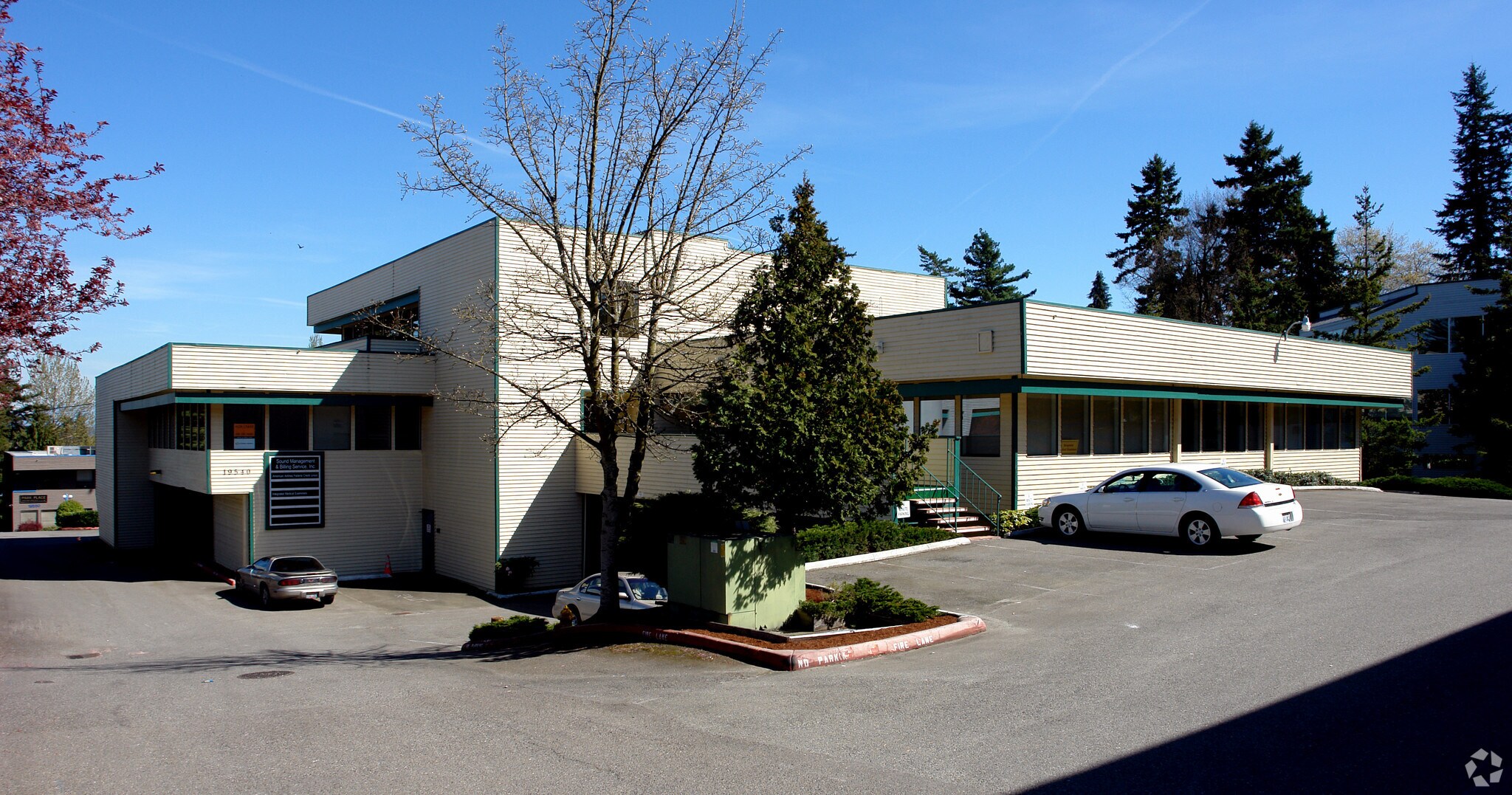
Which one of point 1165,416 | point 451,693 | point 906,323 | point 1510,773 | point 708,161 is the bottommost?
point 451,693

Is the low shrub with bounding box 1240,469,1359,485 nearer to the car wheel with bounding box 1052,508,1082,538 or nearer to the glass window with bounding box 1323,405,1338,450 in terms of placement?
the glass window with bounding box 1323,405,1338,450

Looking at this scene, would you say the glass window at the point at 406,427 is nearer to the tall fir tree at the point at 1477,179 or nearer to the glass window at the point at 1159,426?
the glass window at the point at 1159,426

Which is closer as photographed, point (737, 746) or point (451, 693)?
point (737, 746)

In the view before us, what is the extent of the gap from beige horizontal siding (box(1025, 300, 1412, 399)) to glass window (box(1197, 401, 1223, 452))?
1.00 metres

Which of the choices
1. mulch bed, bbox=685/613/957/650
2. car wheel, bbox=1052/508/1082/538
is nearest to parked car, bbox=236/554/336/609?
mulch bed, bbox=685/613/957/650

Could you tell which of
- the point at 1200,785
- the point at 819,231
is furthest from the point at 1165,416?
the point at 1200,785

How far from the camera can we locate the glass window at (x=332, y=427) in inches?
1107

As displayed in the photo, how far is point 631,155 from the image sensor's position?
43.5 ft

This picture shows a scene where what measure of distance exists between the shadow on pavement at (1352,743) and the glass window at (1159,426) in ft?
53.5

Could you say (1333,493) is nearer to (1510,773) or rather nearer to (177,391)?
(1510,773)

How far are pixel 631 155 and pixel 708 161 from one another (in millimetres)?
1077

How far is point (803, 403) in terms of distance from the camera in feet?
38.5

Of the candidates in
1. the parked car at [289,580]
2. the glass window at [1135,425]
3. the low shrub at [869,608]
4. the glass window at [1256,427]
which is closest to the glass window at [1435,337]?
the glass window at [1256,427]

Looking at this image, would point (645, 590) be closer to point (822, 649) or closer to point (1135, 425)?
point (822, 649)
